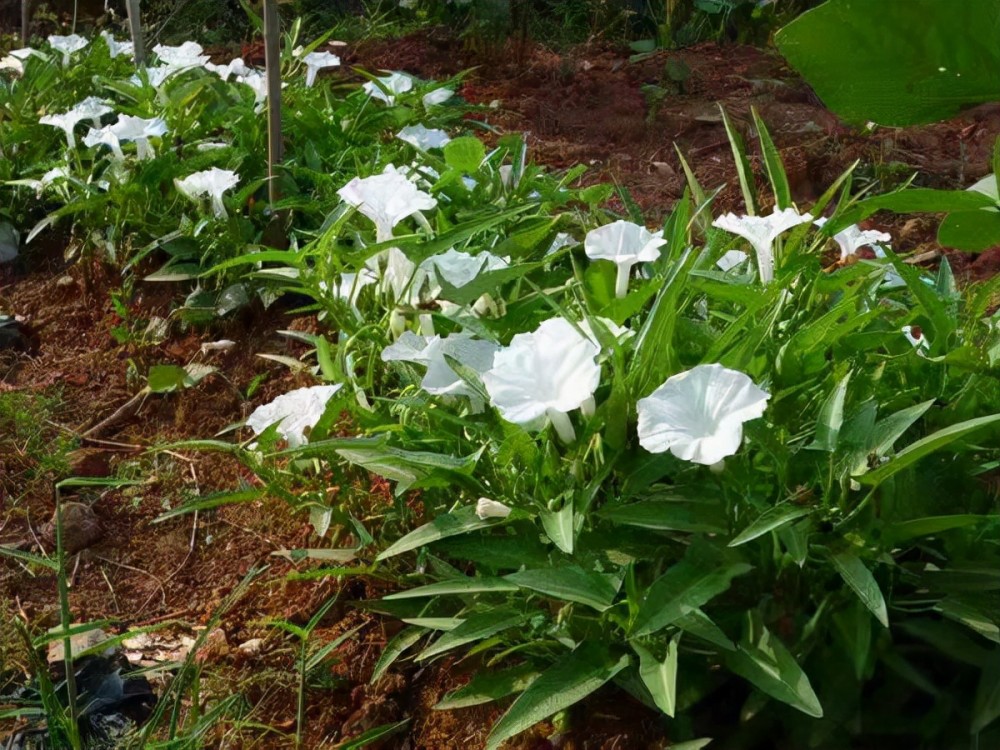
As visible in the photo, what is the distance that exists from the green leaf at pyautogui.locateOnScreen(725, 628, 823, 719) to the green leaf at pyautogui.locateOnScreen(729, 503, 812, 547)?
0.40ft

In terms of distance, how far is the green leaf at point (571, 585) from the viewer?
1.22 meters

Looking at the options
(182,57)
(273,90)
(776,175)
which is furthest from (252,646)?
(182,57)

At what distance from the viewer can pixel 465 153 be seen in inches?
77.5

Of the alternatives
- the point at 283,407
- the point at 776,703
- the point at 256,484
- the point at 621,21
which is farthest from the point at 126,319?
the point at 621,21

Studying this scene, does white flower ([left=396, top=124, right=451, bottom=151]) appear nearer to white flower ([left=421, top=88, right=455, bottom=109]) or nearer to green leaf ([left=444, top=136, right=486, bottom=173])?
white flower ([left=421, top=88, right=455, bottom=109])

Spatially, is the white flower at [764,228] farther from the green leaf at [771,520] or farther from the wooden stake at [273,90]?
the wooden stake at [273,90]

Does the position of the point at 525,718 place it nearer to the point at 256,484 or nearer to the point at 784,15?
the point at 256,484

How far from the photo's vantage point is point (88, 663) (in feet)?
5.14

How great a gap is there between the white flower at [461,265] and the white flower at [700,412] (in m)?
0.53

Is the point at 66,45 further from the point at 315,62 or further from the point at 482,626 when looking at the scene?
the point at 482,626

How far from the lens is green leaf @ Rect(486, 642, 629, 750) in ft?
4.01

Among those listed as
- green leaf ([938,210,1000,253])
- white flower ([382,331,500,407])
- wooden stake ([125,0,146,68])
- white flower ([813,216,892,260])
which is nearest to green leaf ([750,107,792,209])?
white flower ([813,216,892,260])

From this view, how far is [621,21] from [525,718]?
3.81 metres

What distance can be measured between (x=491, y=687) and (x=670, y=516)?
0.35 meters
